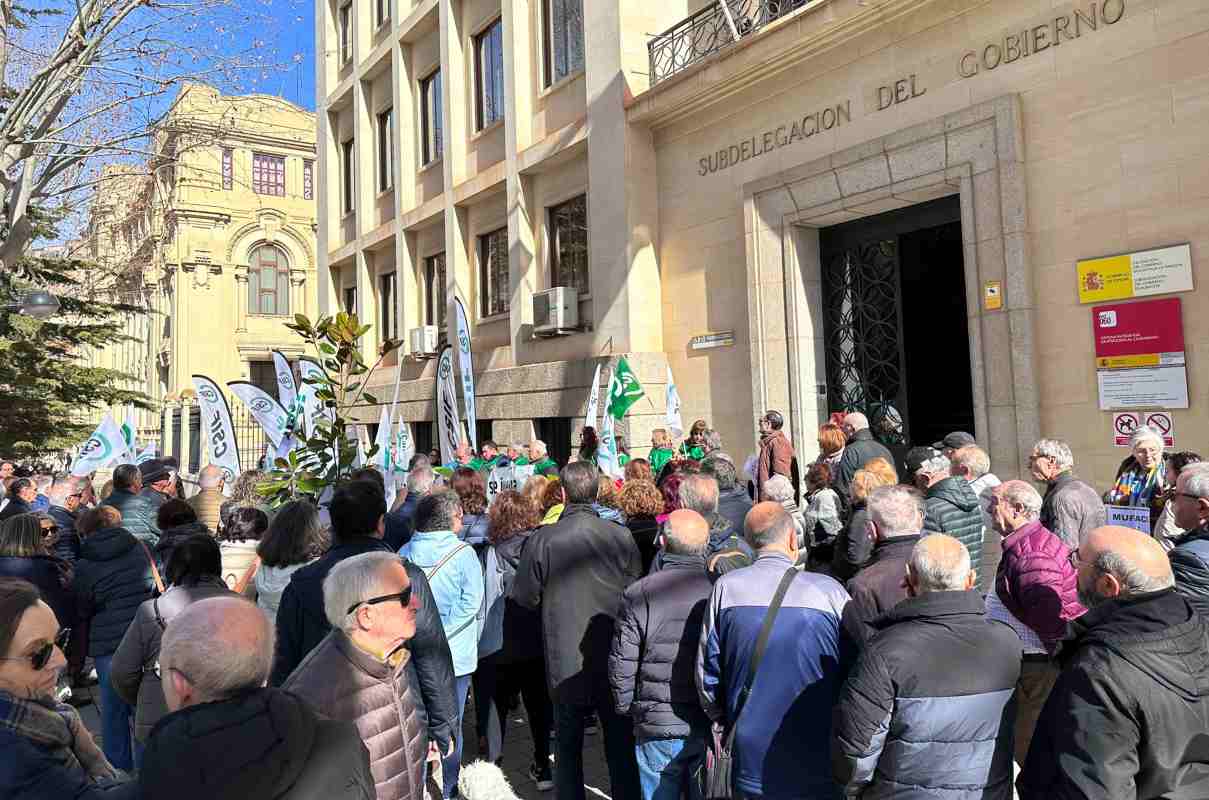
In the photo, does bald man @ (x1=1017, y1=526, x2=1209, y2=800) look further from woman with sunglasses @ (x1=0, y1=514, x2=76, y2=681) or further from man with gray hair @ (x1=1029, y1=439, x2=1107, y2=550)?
woman with sunglasses @ (x1=0, y1=514, x2=76, y2=681)

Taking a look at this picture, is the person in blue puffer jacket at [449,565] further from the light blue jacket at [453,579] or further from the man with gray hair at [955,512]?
the man with gray hair at [955,512]

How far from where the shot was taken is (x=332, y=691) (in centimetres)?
291

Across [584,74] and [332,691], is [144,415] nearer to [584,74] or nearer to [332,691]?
[584,74]

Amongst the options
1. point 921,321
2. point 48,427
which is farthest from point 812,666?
point 48,427

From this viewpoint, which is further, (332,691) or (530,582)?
(530,582)

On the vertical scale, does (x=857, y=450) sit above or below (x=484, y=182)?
below

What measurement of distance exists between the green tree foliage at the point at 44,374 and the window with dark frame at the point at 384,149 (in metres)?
7.70

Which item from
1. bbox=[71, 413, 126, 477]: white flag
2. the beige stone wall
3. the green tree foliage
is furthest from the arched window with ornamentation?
the beige stone wall

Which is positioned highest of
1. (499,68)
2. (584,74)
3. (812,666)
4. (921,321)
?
(499,68)

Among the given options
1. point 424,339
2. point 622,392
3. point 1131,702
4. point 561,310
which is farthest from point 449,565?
point 424,339

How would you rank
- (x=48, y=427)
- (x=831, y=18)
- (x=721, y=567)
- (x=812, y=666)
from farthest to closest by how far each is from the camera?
(x=48, y=427)
(x=831, y=18)
(x=721, y=567)
(x=812, y=666)

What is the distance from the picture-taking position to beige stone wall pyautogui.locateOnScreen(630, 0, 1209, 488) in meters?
7.48

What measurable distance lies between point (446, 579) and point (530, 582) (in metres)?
0.47

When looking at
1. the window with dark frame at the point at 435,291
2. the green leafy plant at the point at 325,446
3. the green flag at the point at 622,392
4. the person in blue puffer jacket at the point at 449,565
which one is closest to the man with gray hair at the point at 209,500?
the green leafy plant at the point at 325,446
